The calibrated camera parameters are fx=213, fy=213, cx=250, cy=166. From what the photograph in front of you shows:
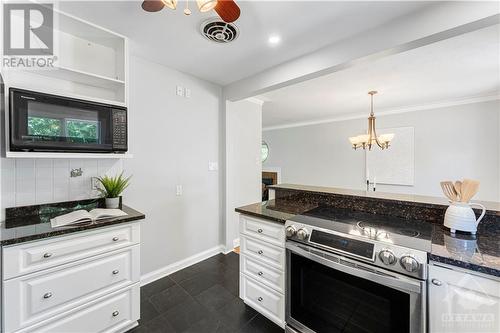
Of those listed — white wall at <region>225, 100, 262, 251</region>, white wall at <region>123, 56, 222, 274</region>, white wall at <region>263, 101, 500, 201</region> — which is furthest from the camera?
white wall at <region>263, 101, 500, 201</region>

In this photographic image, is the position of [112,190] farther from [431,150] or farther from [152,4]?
[431,150]

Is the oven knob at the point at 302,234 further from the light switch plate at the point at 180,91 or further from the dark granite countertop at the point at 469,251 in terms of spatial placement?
the light switch plate at the point at 180,91

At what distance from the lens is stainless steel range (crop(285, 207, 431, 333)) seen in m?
1.06

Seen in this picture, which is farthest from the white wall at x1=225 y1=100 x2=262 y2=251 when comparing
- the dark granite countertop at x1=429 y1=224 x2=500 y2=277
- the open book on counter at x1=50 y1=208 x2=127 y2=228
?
the dark granite countertop at x1=429 y1=224 x2=500 y2=277

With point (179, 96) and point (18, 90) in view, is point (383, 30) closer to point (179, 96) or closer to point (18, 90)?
point (179, 96)

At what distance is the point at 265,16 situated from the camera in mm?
1568

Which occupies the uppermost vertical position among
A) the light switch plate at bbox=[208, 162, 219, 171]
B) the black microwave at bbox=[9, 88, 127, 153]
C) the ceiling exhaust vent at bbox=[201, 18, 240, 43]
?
the ceiling exhaust vent at bbox=[201, 18, 240, 43]

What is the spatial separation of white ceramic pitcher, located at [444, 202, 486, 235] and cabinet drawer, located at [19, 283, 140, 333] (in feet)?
7.16

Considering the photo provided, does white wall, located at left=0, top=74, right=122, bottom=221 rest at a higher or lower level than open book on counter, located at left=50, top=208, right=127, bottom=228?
higher

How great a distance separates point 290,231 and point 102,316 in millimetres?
1427

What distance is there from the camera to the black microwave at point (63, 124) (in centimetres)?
132

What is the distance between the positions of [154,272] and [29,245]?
1.35 meters

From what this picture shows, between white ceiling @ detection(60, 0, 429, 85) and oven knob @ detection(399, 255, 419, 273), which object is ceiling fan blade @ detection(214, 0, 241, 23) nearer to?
white ceiling @ detection(60, 0, 429, 85)

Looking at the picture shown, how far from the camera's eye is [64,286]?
133 cm
